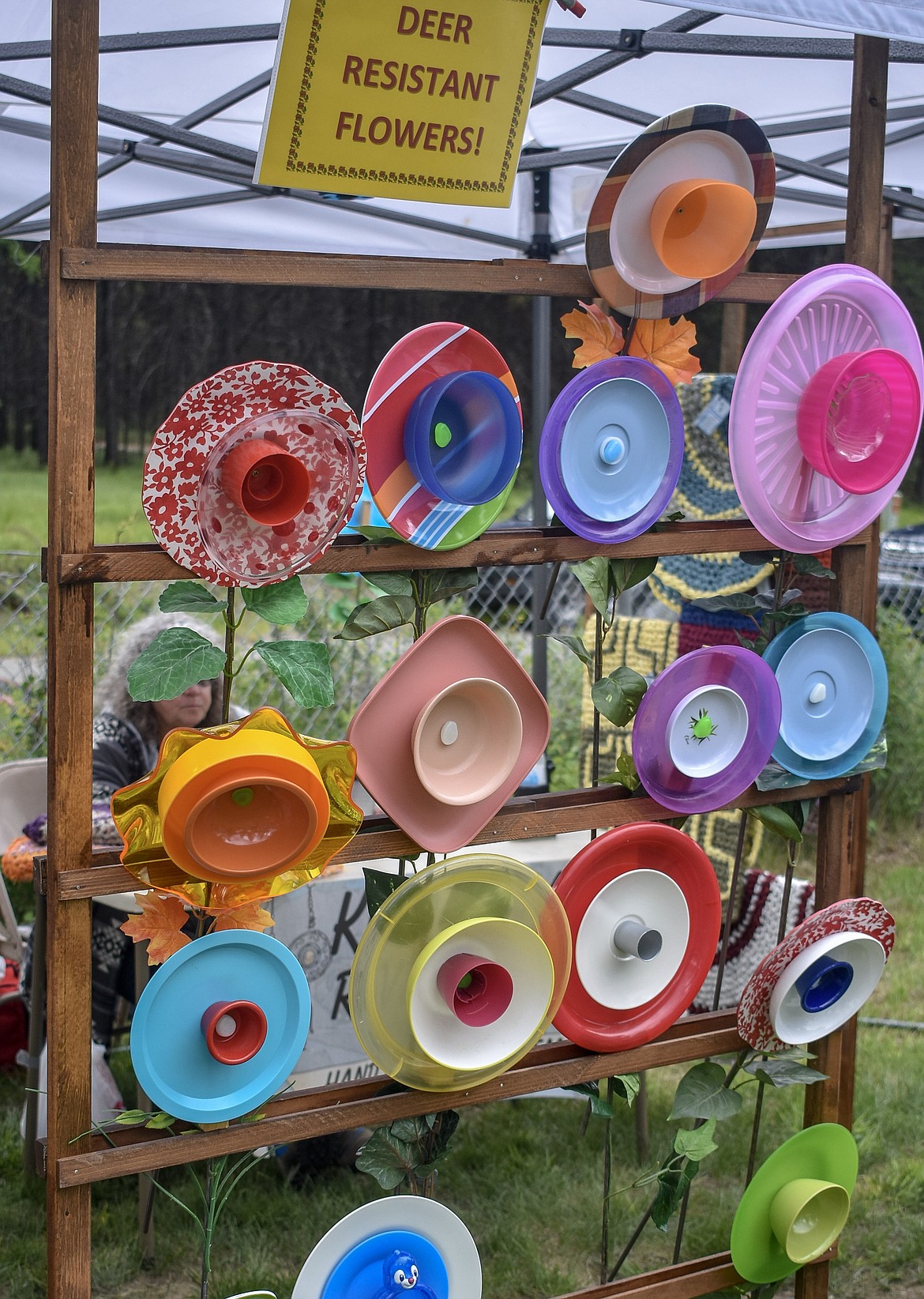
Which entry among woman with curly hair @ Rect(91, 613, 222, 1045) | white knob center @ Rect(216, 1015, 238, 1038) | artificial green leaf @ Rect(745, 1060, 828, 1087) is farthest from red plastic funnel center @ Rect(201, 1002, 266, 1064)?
woman with curly hair @ Rect(91, 613, 222, 1045)

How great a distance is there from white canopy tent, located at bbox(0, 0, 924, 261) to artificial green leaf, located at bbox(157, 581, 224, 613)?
2.81 ft

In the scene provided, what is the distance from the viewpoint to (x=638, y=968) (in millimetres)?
1724

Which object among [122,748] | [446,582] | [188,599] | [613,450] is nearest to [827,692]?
[613,450]

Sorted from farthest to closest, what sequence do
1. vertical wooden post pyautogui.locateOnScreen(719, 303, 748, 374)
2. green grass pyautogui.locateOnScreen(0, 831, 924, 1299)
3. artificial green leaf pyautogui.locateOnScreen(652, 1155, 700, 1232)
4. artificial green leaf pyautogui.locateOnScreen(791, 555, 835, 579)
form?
vertical wooden post pyautogui.locateOnScreen(719, 303, 748, 374) < green grass pyautogui.locateOnScreen(0, 831, 924, 1299) < artificial green leaf pyautogui.locateOnScreen(791, 555, 835, 579) < artificial green leaf pyautogui.locateOnScreen(652, 1155, 700, 1232)

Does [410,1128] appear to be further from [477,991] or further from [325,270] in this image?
[325,270]

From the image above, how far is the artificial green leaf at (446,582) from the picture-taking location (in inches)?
60.7

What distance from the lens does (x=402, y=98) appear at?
136 centimetres

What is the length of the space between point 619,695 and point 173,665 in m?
0.63

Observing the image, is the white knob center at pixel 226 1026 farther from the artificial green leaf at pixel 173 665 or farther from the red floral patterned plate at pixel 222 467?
the red floral patterned plate at pixel 222 467

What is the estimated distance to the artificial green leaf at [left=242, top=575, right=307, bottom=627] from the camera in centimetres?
141

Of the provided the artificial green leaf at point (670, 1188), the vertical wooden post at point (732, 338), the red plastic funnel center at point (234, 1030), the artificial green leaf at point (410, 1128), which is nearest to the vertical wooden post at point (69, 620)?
the red plastic funnel center at point (234, 1030)

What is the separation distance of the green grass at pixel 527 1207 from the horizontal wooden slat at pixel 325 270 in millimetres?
1418

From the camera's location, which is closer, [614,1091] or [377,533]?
[377,533]

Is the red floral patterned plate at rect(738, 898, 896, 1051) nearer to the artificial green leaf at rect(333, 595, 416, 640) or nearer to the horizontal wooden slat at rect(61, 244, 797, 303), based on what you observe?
the artificial green leaf at rect(333, 595, 416, 640)
